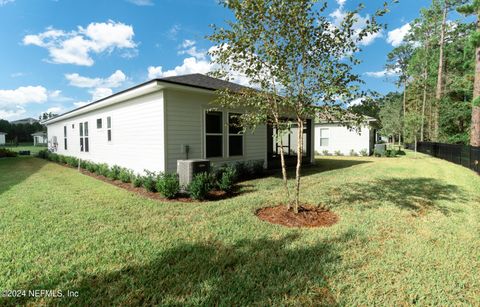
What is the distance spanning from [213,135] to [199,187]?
2.85 m

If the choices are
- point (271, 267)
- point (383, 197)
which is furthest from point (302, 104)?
point (383, 197)

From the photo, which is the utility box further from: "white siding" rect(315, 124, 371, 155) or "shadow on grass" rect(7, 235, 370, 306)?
"shadow on grass" rect(7, 235, 370, 306)

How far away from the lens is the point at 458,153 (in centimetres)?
1239

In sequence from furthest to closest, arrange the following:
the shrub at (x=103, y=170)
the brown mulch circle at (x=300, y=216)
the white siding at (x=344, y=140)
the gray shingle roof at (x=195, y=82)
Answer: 1. the white siding at (x=344, y=140)
2. the shrub at (x=103, y=170)
3. the gray shingle roof at (x=195, y=82)
4. the brown mulch circle at (x=300, y=216)

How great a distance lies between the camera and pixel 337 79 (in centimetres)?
384

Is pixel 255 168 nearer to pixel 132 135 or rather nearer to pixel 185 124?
pixel 185 124

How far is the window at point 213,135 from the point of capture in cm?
776

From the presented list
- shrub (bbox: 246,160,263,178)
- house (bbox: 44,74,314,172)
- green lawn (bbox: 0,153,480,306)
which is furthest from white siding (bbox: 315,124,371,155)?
green lawn (bbox: 0,153,480,306)

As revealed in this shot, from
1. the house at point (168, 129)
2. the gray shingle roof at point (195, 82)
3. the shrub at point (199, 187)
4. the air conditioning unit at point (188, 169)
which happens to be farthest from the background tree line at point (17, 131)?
the shrub at point (199, 187)

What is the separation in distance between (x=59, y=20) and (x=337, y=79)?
444 inches

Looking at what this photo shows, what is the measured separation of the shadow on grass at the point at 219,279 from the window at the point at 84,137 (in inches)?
451

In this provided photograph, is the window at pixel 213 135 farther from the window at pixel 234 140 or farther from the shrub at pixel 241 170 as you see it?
the shrub at pixel 241 170

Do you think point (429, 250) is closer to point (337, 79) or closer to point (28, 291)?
point (337, 79)

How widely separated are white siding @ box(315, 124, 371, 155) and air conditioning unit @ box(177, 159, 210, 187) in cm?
1491
